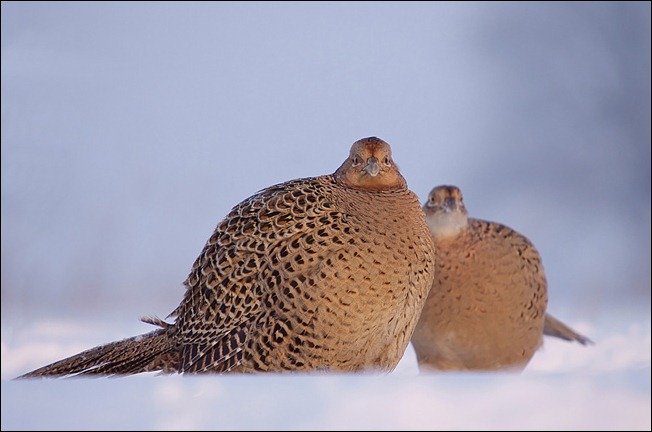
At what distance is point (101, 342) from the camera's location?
2.98 meters

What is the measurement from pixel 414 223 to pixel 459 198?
1.27 metres

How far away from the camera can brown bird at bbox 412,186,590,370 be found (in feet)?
12.5

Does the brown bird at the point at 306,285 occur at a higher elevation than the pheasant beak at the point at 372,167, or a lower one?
lower

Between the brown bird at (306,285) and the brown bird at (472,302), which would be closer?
the brown bird at (306,285)

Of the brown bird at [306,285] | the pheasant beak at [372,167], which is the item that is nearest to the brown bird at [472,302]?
the brown bird at [306,285]

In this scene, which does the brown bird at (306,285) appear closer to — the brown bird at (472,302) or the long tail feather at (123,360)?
the long tail feather at (123,360)

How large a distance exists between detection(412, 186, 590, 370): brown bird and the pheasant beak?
127 cm

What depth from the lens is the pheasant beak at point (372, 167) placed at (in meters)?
2.62

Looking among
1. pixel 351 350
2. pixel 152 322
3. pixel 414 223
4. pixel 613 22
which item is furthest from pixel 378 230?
pixel 613 22

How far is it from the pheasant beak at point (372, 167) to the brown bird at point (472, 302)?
1.27 m

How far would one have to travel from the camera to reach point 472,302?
12.6ft

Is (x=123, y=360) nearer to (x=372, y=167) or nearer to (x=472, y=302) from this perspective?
(x=372, y=167)

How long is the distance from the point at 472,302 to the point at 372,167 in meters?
1.36

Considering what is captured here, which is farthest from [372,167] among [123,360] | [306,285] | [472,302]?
[472,302]
